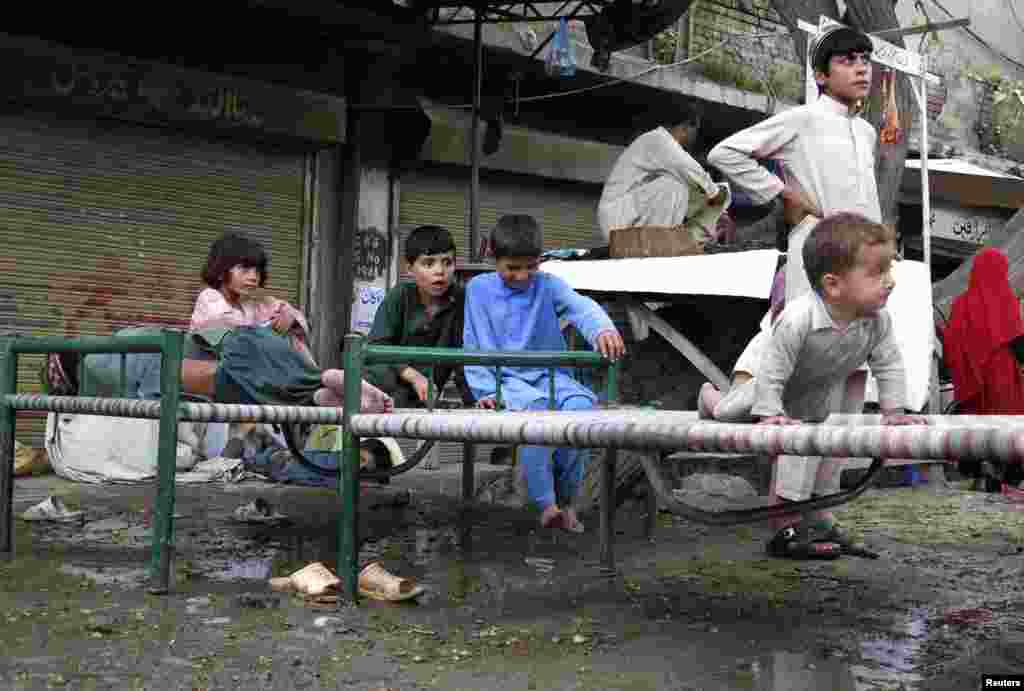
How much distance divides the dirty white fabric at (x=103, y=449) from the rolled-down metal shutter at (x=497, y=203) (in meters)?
3.48

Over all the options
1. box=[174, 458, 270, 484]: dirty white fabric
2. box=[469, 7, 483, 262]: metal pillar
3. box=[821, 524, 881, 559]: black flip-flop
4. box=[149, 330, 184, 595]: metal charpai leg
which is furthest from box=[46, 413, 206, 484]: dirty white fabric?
box=[821, 524, 881, 559]: black flip-flop

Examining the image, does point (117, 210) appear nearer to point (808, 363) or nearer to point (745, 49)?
point (808, 363)

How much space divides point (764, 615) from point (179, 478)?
4.54m

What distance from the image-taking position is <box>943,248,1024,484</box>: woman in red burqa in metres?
6.90

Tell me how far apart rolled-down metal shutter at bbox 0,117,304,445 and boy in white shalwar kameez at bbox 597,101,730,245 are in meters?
2.83

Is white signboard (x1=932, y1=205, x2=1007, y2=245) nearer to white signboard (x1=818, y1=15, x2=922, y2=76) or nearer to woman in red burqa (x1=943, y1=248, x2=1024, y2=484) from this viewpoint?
white signboard (x1=818, y1=15, x2=922, y2=76)

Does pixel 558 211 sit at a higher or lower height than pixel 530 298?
higher

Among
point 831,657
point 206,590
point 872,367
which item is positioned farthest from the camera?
point 206,590

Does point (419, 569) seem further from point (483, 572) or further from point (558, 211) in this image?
point (558, 211)

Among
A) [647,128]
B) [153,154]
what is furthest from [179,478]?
[647,128]

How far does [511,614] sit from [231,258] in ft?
7.85

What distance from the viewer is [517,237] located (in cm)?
462

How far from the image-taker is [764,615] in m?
3.46

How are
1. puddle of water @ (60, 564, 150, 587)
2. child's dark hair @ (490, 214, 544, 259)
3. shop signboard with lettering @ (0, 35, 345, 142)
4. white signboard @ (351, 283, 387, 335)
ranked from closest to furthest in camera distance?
puddle of water @ (60, 564, 150, 587), child's dark hair @ (490, 214, 544, 259), shop signboard with lettering @ (0, 35, 345, 142), white signboard @ (351, 283, 387, 335)
